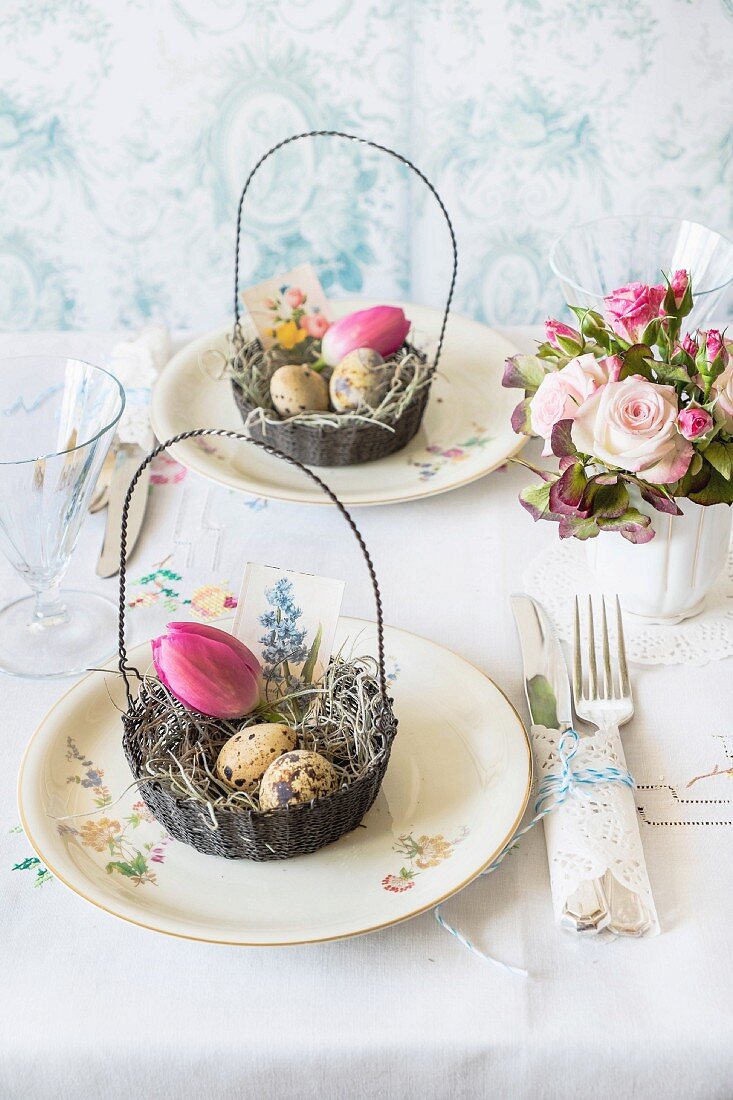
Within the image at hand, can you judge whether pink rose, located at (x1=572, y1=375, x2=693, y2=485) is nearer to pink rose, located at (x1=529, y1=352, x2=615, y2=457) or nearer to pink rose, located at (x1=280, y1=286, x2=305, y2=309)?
pink rose, located at (x1=529, y1=352, x2=615, y2=457)

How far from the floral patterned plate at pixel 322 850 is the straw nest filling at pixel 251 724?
0.16ft

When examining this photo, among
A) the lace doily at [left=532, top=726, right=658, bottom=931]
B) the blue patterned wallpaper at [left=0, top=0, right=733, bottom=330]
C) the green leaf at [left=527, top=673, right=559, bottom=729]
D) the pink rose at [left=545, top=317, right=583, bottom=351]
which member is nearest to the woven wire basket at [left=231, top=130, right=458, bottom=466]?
the pink rose at [left=545, top=317, right=583, bottom=351]

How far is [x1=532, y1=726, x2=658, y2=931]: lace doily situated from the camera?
64 cm

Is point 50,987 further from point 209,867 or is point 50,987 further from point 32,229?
point 32,229

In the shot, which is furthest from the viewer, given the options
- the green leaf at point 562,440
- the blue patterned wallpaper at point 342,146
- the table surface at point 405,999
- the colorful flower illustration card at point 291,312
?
the blue patterned wallpaper at point 342,146

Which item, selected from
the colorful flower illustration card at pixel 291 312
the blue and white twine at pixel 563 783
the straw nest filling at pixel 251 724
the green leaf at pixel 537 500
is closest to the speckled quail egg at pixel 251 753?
the straw nest filling at pixel 251 724

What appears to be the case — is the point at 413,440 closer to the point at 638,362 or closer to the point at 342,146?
the point at 638,362

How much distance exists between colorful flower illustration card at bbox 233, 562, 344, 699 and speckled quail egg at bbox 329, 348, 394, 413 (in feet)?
1.18

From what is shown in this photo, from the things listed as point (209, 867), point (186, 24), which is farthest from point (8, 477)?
point (186, 24)

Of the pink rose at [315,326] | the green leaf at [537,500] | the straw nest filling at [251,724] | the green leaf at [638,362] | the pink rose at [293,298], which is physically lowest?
the straw nest filling at [251,724]

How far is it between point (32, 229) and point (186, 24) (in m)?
0.50

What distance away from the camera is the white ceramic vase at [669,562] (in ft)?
2.77

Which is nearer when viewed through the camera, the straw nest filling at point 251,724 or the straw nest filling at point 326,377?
the straw nest filling at point 251,724

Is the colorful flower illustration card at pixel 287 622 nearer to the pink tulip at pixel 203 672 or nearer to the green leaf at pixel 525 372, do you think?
the pink tulip at pixel 203 672
